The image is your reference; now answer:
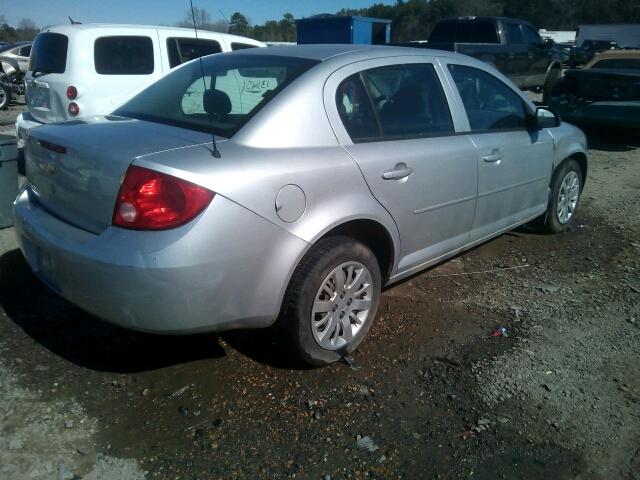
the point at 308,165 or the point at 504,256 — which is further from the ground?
the point at 308,165

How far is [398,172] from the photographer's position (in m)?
3.14

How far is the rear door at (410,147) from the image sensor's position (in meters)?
3.04

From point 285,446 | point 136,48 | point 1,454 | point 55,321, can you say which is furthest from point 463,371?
point 136,48

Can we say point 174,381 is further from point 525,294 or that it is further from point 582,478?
point 525,294

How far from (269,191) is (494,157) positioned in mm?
2022

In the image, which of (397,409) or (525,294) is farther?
(525,294)

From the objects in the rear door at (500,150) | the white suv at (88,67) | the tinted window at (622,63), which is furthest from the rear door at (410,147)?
the tinted window at (622,63)

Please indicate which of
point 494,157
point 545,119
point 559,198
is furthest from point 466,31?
point 494,157

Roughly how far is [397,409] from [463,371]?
1.77ft

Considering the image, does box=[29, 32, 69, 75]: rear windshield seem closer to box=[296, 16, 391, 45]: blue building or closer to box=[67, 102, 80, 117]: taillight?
box=[67, 102, 80, 117]: taillight

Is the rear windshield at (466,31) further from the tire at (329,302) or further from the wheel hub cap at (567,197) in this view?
the tire at (329,302)

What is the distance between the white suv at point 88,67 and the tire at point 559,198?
4204mm

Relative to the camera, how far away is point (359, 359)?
10.5 feet

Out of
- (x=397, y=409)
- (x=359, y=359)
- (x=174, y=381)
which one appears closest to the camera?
(x=397, y=409)
